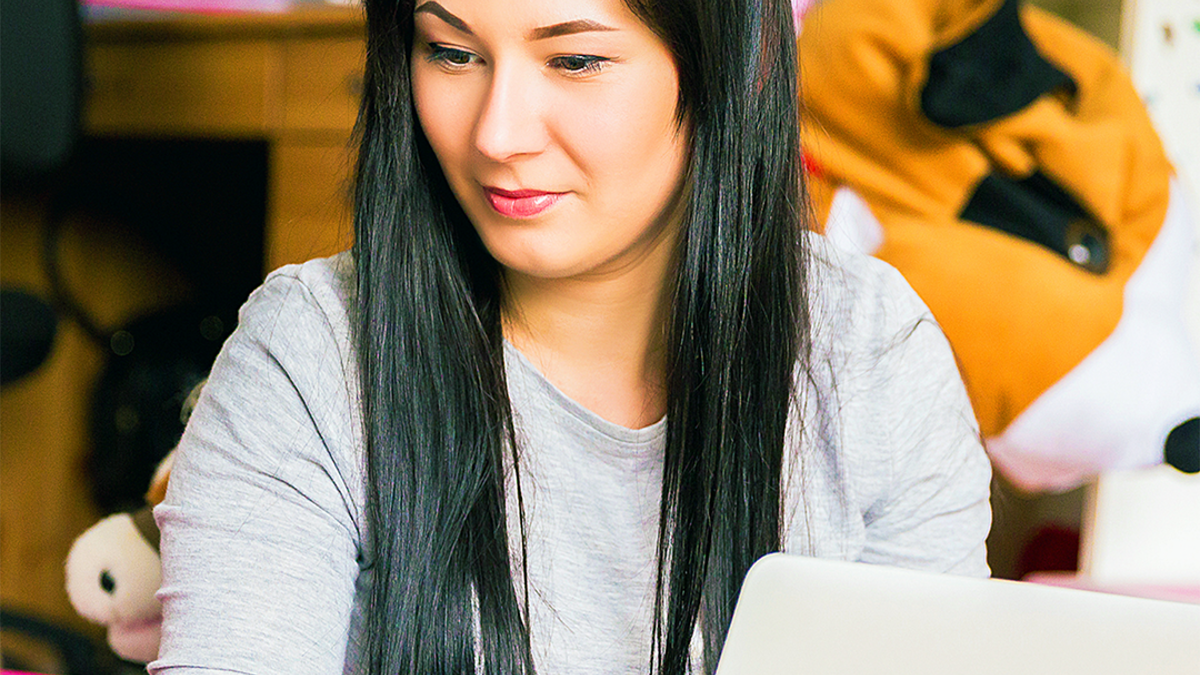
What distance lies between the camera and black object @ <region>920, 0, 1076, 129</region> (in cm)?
113

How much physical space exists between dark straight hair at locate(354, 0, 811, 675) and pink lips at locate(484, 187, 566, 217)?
72 mm

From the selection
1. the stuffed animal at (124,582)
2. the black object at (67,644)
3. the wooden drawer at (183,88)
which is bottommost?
the black object at (67,644)

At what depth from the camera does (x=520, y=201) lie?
2.28ft

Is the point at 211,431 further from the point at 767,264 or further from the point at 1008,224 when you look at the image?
the point at 1008,224

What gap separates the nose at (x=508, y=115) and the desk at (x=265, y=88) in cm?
66

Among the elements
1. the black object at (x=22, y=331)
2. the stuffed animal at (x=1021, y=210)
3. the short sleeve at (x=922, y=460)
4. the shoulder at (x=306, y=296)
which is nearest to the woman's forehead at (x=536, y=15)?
the shoulder at (x=306, y=296)

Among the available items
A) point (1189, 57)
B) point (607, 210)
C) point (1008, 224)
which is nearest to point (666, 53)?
point (607, 210)

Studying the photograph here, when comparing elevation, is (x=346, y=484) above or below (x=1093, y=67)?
below

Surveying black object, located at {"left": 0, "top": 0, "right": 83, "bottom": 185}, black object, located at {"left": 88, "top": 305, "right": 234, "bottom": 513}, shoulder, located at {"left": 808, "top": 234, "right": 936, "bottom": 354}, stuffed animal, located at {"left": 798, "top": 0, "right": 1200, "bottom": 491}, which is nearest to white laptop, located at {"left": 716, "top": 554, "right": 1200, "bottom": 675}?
shoulder, located at {"left": 808, "top": 234, "right": 936, "bottom": 354}

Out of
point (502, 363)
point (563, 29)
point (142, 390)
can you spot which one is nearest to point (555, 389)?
point (502, 363)

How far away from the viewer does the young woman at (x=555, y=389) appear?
66 centimetres

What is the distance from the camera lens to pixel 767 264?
760mm

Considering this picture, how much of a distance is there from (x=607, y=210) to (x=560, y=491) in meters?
0.19

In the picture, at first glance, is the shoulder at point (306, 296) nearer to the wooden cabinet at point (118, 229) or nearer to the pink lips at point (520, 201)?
the pink lips at point (520, 201)
